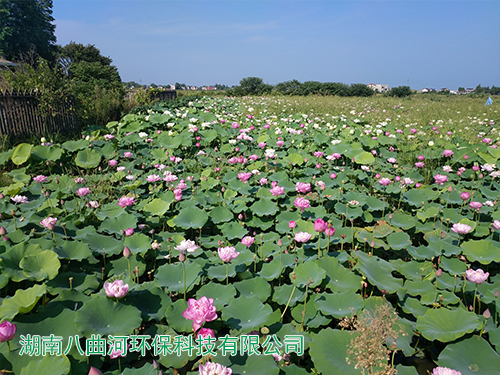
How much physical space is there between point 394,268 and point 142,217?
189 cm

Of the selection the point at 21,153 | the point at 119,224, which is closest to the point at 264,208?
the point at 119,224

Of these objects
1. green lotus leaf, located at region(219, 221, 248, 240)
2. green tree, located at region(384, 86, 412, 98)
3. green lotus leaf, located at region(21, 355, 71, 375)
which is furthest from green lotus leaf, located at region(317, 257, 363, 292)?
green tree, located at region(384, 86, 412, 98)

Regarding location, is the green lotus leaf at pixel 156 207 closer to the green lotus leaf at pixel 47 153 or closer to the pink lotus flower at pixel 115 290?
the pink lotus flower at pixel 115 290

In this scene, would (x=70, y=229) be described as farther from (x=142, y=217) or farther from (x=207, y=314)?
(x=207, y=314)

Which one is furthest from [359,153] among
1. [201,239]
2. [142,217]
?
[142,217]

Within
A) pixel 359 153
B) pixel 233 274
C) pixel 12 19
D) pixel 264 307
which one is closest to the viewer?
pixel 264 307

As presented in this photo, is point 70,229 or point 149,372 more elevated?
point 70,229

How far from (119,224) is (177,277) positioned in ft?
2.48

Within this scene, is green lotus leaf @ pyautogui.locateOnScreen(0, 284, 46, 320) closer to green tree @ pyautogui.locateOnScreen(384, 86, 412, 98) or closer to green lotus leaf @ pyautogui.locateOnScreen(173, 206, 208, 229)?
green lotus leaf @ pyautogui.locateOnScreen(173, 206, 208, 229)

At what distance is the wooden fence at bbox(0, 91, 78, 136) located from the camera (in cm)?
494

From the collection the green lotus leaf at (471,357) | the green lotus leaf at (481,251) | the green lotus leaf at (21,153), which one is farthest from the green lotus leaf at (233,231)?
the green lotus leaf at (21,153)

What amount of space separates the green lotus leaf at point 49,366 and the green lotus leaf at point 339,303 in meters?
1.09

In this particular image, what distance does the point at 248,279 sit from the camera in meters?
1.66

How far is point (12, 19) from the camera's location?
24.7 metres
